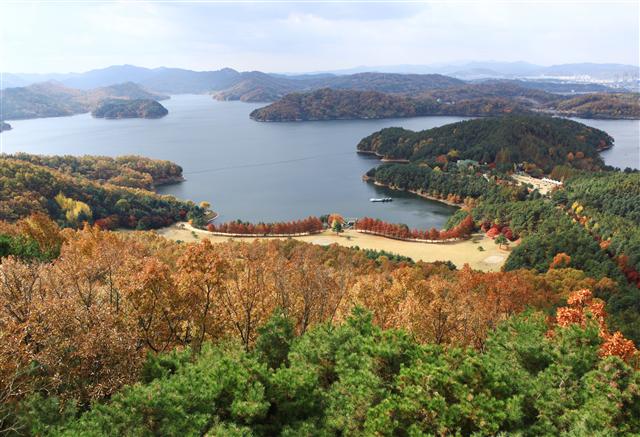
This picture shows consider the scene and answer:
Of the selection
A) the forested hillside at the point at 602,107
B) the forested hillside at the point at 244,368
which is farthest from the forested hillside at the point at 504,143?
the forested hillside at the point at 244,368

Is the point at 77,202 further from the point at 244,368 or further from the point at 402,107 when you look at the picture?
the point at 402,107

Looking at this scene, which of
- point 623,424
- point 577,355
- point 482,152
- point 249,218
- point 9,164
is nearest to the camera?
point 623,424

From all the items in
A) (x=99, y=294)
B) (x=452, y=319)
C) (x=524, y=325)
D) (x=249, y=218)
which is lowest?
(x=249, y=218)

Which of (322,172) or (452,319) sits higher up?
(452,319)

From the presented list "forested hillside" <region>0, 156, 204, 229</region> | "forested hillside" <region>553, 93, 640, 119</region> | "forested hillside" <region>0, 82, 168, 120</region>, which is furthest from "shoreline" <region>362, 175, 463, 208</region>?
"forested hillside" <region>0, 82, 168, 120</region>

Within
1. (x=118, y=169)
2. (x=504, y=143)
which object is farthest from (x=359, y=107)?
(x=118, y=169)

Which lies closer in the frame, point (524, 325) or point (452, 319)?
point (524, 325)

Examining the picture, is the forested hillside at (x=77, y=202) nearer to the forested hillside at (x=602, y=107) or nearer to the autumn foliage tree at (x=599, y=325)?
the autumn foliage tree at (x=599, y=325)

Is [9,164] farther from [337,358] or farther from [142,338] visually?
[337,358]

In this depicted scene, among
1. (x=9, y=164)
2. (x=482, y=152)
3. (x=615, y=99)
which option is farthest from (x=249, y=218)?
(x=615, y=99)
